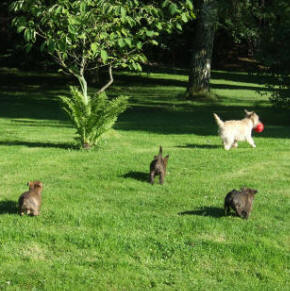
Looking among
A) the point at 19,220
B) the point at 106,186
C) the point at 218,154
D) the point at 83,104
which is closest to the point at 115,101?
the point at 83,104

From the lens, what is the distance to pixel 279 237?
783cm

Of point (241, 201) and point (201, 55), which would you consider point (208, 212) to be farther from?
point (201, 55)

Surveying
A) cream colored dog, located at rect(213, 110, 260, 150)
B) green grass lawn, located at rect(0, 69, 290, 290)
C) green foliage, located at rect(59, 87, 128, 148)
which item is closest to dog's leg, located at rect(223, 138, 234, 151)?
cream colored dog, located at rect(213, 110, 260, 150)

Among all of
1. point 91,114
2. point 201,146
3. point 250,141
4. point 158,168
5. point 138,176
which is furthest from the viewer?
point 201,146

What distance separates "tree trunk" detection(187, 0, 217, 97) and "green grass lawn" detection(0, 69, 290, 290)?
12241 millimetres

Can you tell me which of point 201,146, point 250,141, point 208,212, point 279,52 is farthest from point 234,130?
point 279,52

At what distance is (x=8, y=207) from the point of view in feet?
29.2

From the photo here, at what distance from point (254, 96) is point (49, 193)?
27.0 metres

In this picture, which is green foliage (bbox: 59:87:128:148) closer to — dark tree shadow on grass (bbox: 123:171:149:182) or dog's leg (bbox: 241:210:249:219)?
dark tree shadow on grass (bbox: 123:171:149:182)

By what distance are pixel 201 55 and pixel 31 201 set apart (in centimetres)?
2252

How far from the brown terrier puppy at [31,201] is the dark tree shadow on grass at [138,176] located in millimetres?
2972

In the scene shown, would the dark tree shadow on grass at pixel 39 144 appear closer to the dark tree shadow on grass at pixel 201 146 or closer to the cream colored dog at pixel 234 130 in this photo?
the dark tree shadow on grass at pixel 201 146

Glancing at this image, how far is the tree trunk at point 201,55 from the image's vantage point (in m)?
29.0

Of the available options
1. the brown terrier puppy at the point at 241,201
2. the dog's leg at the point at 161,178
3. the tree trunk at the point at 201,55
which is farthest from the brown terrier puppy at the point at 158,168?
the tree trunk at the point at 201,55
